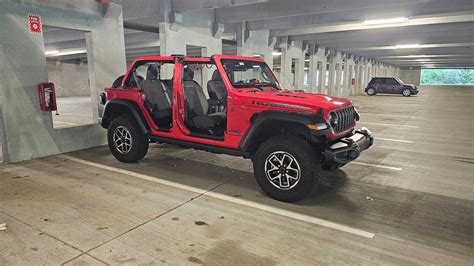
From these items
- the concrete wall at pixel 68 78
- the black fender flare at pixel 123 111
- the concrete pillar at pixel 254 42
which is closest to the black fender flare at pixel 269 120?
the black fender flare at pixel 123 111

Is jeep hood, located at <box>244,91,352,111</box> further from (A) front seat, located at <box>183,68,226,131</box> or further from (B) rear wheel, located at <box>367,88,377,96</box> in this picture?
(B) rear wheel, located at <box>367,88,377,96</box>

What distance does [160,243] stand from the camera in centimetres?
282

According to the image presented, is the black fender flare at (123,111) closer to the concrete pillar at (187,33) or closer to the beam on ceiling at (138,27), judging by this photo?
the concrete pillar at (187,33)

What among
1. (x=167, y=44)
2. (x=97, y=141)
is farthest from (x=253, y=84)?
(x=167, y=44)

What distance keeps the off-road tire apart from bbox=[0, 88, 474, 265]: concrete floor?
157 mm

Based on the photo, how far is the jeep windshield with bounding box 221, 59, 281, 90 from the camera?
4348 millimetres

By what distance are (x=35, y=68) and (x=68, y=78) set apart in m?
22.2

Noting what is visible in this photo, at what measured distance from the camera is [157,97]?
5.20 metres

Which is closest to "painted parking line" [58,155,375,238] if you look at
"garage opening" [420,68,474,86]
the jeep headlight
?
the jeep headlight

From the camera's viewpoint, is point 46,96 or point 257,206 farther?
point 46,96

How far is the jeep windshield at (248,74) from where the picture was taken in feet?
14.3

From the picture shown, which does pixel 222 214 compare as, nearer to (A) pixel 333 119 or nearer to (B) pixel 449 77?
(A) pixel 333 119

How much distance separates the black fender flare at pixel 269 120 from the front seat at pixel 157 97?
168 centimetres

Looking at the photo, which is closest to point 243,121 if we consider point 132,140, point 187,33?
point 132,140
